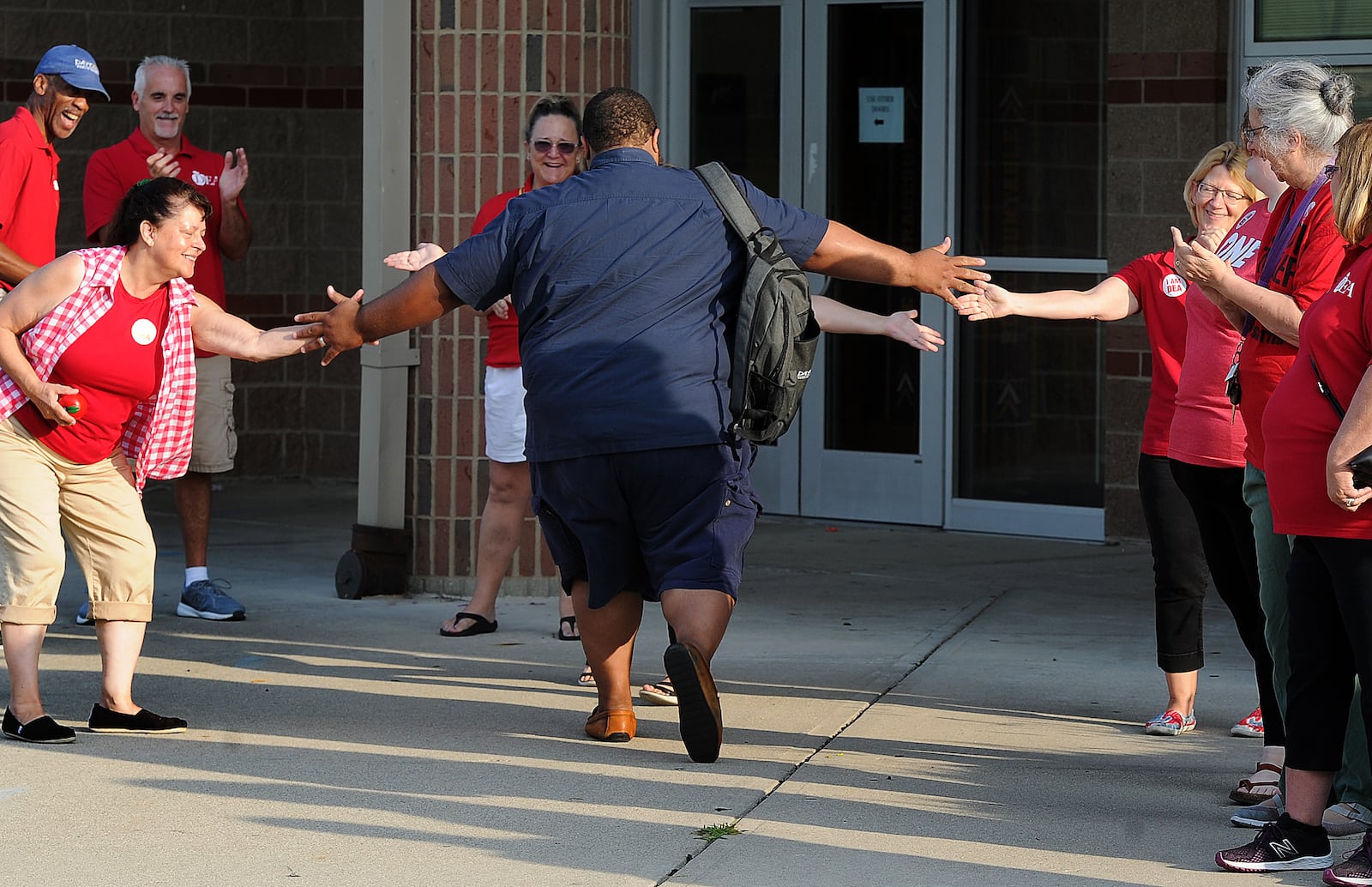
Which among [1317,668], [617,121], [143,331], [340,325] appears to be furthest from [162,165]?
[1317,668]

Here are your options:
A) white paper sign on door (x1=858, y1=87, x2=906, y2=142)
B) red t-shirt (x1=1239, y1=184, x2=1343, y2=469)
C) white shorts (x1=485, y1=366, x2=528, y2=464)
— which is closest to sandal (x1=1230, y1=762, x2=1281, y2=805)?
red t-shirt (x1=1239, y1=184, x2=1343, y2=469)

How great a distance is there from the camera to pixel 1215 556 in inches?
214

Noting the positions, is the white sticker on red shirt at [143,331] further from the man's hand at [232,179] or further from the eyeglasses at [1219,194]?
the eyeglasses at [1219,194]

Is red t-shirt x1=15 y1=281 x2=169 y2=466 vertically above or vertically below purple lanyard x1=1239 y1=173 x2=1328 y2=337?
below

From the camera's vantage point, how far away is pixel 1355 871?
Result: 14.2ft

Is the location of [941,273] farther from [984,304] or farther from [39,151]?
[39,151]

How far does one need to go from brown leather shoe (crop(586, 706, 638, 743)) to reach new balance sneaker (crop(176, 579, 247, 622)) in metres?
2.37

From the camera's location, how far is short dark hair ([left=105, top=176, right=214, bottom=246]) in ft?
18.3

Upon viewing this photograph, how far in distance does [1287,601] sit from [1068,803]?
826 millimetres

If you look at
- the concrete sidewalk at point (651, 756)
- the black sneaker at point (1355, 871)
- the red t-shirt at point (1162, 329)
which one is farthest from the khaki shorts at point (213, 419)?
the black sneaker at point (1355, 871)

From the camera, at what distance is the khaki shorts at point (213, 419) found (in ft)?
24.9

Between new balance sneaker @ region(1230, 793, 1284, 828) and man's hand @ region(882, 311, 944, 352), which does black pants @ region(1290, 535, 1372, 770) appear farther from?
man's hand @ region(882, 311, 944, 352)

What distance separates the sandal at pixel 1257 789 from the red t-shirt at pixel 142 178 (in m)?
4.36

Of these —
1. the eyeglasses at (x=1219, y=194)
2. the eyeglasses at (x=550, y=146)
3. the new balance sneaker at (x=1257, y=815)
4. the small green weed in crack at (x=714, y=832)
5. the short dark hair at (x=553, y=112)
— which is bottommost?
the small green weed in crack at (x=714, y=832)
